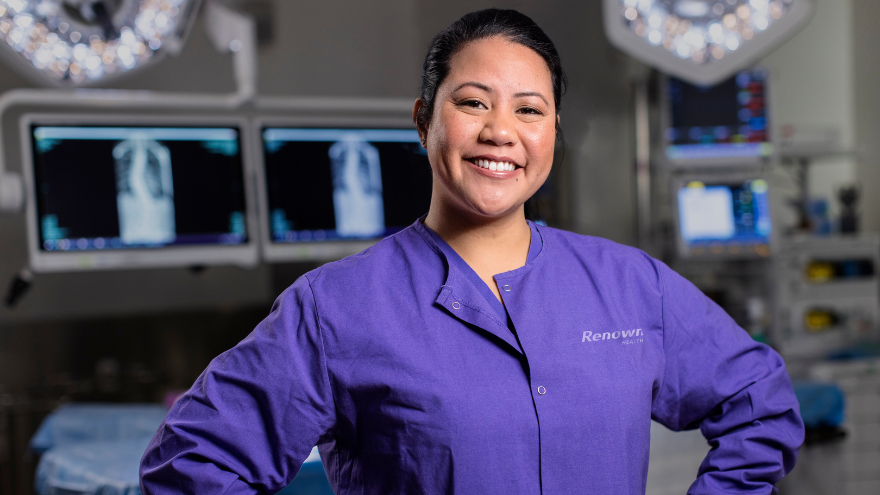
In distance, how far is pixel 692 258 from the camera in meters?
3.02

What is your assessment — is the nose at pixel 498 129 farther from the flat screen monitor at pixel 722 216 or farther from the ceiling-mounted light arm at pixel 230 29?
the flat screen monitor at pixel 722 216

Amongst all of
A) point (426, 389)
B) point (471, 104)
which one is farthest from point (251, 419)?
point (471, 104)

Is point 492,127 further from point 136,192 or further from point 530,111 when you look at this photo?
point 136,192

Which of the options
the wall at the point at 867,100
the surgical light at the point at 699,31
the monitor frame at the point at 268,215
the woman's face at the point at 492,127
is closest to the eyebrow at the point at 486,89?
the woman's face at the point at 492,127

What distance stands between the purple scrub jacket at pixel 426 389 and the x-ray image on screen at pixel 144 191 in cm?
145

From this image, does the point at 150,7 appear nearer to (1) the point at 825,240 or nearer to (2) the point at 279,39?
(2) the point at 279,39

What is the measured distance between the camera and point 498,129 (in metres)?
Result: 0.97

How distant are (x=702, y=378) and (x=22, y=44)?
5.57 feet

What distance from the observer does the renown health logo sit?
104cm

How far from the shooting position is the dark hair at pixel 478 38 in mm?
1024

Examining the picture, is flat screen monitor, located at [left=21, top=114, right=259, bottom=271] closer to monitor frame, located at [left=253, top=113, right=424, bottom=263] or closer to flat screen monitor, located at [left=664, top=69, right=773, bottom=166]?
monitor frame, located at [left=253, top=113, right=424, bottom=263]

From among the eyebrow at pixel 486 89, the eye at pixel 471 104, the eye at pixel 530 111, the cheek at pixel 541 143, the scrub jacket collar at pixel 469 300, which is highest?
the eyebrow at pixel 486 89

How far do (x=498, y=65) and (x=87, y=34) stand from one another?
4.13 feet

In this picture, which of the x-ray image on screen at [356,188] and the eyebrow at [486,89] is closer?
the eyebrow at [486,89]
